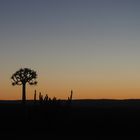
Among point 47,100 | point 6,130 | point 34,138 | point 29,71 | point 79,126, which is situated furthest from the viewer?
point 29,71

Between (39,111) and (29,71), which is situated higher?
(29,71)

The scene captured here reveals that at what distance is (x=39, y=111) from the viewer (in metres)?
31.5

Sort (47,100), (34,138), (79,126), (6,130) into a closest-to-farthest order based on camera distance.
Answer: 1. (34,138)
2. (6,130)
3. (79,126)
4. (47,100)

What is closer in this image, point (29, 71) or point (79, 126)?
point (79, 126)

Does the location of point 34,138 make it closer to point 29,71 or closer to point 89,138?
point 89,138

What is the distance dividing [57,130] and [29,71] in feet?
66.9

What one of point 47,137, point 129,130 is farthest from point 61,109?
point 47,137

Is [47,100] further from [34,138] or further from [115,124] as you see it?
[34,138]

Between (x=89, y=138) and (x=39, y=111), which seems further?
(x=39, y=111)

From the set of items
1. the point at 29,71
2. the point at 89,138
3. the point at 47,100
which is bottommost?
the point at 89,138

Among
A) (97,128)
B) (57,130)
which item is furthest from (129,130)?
(57,130)

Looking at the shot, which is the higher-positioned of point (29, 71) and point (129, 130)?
point (29, 71)

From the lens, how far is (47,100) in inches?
1260

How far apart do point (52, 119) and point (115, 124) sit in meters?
4.30
